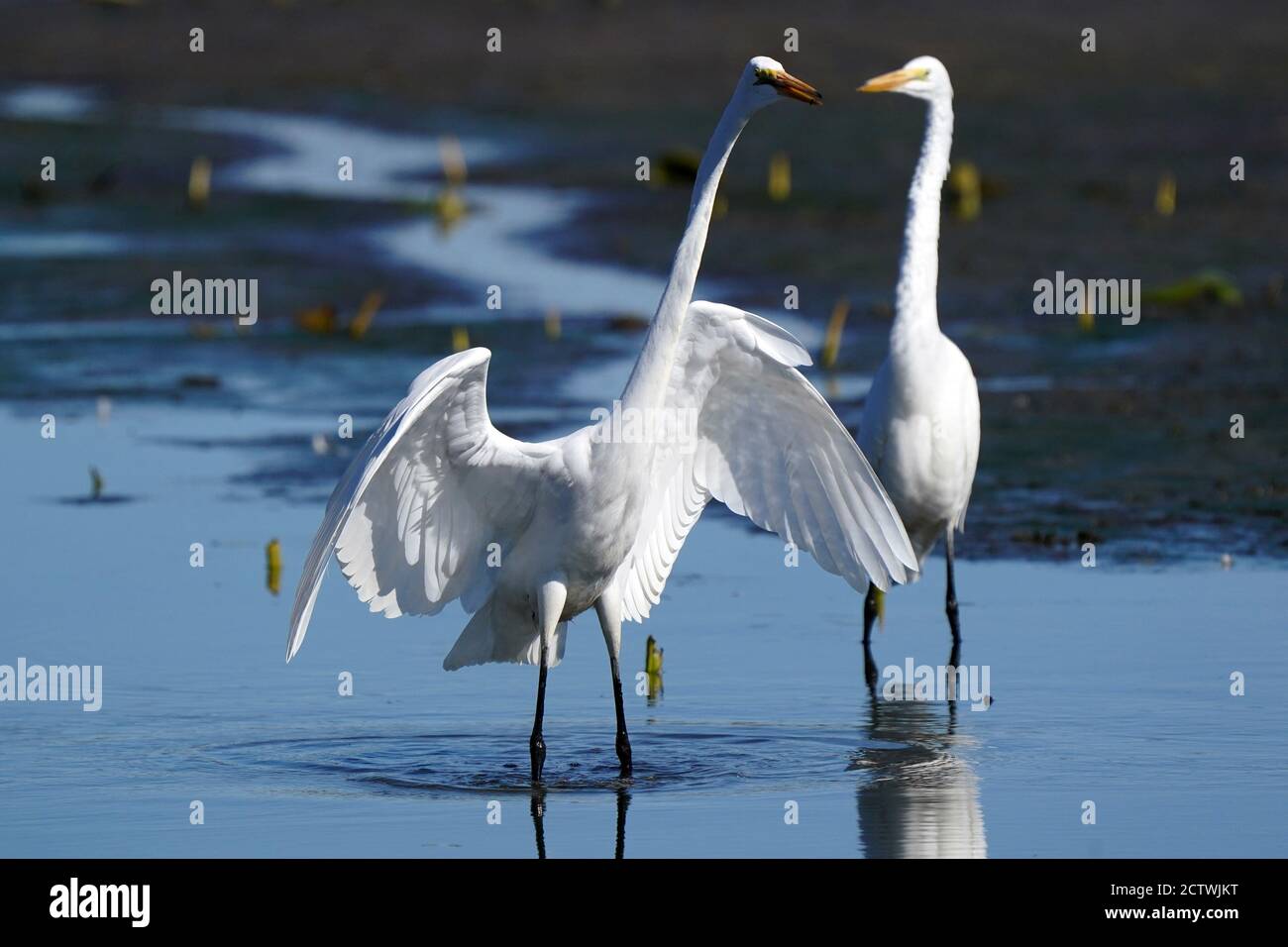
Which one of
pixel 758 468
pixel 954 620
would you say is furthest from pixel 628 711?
pixel 954 620

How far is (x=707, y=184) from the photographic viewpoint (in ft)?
26.9

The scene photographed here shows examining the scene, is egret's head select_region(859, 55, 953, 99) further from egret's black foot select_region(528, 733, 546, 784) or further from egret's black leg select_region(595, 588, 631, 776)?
egret's black foot select_region(528, 733, 546, 784)

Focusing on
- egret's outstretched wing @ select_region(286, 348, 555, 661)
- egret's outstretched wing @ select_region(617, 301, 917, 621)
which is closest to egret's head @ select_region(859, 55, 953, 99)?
egret's outstretched wing @ select_region(617, 301, 917, 621)

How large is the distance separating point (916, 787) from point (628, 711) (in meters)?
1.68

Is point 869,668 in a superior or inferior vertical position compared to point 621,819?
superior

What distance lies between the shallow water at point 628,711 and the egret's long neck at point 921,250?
4.74ft

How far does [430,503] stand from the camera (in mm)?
8328

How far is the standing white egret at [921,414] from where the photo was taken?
10.7 meters

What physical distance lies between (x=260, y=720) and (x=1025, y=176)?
20.8 metres

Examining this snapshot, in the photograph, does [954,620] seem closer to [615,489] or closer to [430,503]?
[615,489]

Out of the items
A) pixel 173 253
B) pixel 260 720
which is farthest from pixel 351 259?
pixel 260 720
